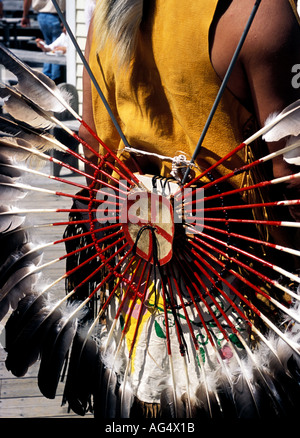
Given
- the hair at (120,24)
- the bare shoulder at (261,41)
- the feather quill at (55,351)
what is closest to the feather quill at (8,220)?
the feather quill at (55,351)

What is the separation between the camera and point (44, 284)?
1.56 m

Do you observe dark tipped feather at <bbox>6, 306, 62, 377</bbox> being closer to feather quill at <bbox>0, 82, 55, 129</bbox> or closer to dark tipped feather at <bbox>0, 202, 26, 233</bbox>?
dark tipped feather at <bbox>0, 202, 26, 233</bbox>

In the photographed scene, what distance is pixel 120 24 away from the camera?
1340 millimetres

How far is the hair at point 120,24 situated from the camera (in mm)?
1328

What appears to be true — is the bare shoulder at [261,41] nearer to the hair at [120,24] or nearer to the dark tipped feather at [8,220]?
the hair at [120,24]

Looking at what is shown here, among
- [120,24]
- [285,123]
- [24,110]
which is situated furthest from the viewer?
[24,110]

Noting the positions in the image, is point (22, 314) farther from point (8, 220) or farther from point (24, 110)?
point (24, 110)

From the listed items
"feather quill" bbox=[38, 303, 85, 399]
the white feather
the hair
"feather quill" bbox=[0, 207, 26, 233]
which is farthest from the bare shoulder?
"feather quill" bbox=[38, 303, 85, 399]

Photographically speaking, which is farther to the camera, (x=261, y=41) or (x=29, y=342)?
(x=29, y=342)

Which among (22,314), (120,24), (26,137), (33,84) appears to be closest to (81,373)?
(22,314)

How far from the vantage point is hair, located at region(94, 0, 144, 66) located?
133 cm
